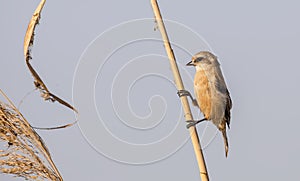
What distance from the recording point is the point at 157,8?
2.46 meters

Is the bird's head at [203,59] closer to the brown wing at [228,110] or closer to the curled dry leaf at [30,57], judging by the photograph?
the brown wing at [228,110]

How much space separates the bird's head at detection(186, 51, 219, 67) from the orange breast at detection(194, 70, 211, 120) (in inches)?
2.9

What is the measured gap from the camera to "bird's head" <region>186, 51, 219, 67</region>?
3307mm

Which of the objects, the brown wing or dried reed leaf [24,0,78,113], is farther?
the brown wing

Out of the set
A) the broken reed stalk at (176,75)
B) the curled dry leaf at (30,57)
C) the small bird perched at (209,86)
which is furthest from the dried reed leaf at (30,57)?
the small bird perched at (209,86)

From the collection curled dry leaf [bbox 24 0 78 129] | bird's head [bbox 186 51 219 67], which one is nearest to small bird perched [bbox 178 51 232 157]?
bird's head [bbox 186 51 219 67]

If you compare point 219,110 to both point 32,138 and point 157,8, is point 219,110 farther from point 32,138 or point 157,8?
point 32,138

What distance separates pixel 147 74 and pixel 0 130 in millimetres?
936

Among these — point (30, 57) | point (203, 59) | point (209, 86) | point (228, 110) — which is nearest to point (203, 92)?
point (209, 86)

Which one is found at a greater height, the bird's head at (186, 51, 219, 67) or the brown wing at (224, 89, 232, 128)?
the bird's head at (186, 51, 219, 67)

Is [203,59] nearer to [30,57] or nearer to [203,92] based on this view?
[203,92]

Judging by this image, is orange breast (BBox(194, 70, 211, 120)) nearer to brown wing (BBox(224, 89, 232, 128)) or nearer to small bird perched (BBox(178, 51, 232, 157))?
small bird perched (BBox(178, 51, 232, 157))

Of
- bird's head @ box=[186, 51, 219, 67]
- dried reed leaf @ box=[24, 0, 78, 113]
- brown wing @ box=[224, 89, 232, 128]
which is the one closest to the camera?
dried reed leaf @ box=[24, 0, 78, 113]

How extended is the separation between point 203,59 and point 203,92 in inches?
9.6
